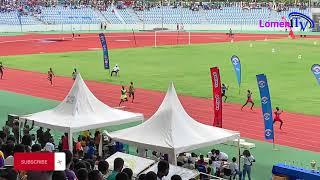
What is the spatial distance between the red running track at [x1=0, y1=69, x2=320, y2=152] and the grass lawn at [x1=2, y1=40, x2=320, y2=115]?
177 centimetres

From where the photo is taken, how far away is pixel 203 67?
43469 mm

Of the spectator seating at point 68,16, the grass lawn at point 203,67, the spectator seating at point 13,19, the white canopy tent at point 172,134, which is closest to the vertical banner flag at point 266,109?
the white canopy tent at point 172,134

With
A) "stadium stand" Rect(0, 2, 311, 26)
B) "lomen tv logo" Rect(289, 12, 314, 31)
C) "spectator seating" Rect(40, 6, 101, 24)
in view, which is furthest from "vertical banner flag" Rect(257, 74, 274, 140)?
"spectator seating" Rect(40, 6, 101, 24)

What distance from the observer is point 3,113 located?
2533 centimetres

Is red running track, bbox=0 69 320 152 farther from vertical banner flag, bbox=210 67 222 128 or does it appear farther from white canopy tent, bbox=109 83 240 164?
white canopy tent, bbox=109 83 240 164

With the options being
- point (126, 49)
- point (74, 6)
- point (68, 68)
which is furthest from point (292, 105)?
point (74, 6)

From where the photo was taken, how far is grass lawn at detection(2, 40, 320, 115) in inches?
1244

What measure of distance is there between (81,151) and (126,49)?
44577mm

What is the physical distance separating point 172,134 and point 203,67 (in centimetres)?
2891

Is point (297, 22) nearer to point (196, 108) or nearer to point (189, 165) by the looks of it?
point (196, 108)

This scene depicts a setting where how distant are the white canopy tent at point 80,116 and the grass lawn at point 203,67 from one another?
1160cm

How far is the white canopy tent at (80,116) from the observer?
55.4ft

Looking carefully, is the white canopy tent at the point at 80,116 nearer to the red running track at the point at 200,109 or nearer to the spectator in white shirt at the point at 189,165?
the spectator in white shirt at the point at 189,165

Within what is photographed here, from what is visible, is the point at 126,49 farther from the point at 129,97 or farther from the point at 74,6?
the point at 74,6
